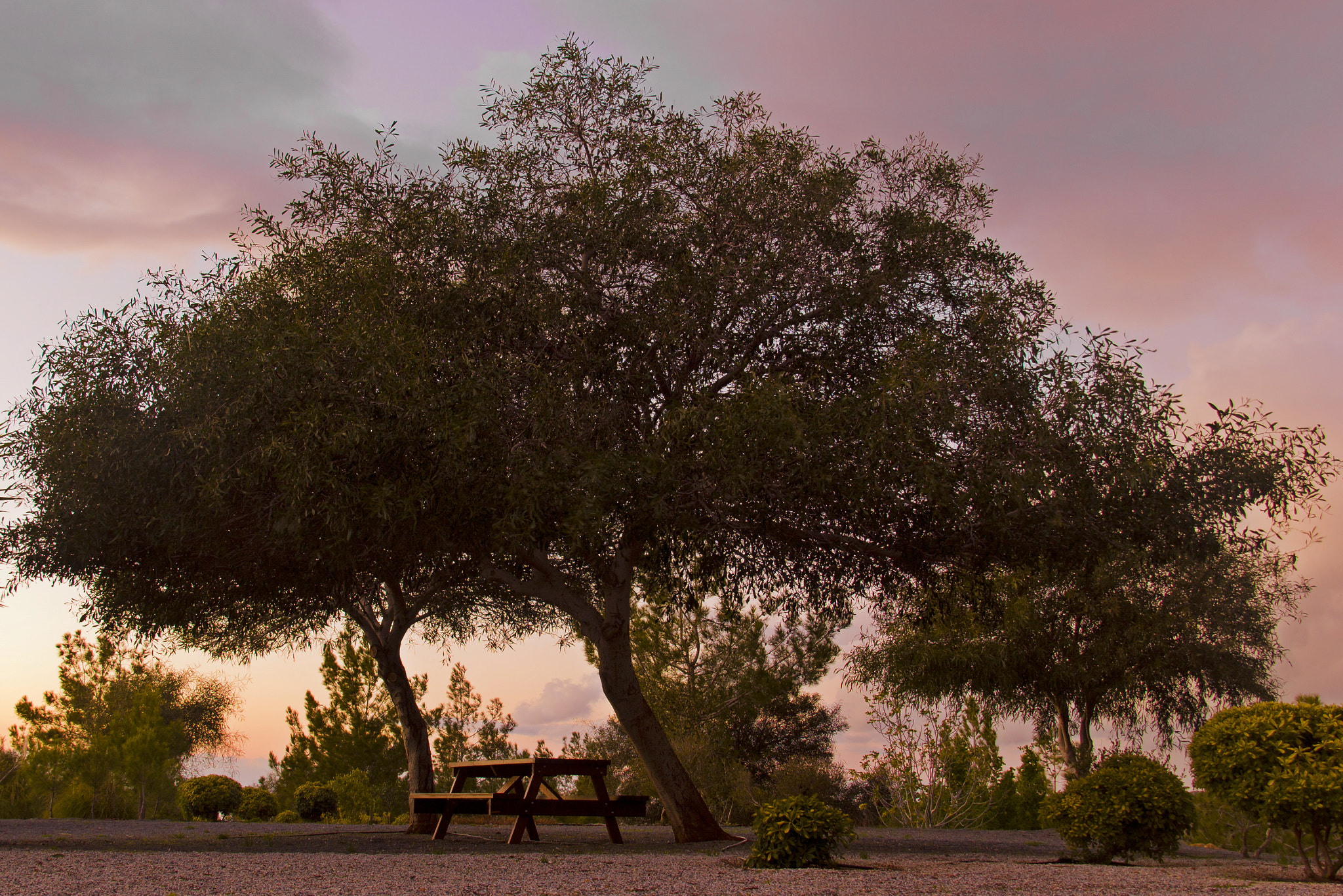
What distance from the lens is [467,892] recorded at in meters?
8.28

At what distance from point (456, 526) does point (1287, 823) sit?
983cm

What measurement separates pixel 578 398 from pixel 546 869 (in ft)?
18.5

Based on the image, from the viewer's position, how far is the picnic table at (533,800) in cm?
1323

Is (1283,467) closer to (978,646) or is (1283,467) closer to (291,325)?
(291,325)

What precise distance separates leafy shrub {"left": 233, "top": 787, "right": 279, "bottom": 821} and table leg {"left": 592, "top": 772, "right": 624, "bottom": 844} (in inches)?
571

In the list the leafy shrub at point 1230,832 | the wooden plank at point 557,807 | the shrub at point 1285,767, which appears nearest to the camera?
the shrub at point 1285,767

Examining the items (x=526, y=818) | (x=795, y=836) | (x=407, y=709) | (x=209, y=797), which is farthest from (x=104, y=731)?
(x=795, y=836)

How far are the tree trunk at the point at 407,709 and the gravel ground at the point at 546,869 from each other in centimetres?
196

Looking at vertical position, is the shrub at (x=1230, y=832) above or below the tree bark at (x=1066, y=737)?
below

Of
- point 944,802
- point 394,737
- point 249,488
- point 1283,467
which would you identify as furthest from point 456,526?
point 394,737

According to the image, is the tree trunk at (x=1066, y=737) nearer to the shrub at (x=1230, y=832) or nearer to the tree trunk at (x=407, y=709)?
the shrub at (x=1230, y=832)

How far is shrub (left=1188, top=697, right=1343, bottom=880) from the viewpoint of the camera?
9.73 m

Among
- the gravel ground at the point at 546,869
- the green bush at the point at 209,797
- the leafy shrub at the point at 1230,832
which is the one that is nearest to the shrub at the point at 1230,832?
the leafy shrub at the point at 1230,832

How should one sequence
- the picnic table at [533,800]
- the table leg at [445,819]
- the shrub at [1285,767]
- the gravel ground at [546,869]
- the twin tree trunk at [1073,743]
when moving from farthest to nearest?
1. the twin tree trunk at [1073,743]
2. the table leg at [445,819]
3. the picnic table at [533,800]
4. the shrub at [1285,767]
5. the gravel ground at [546,869]
